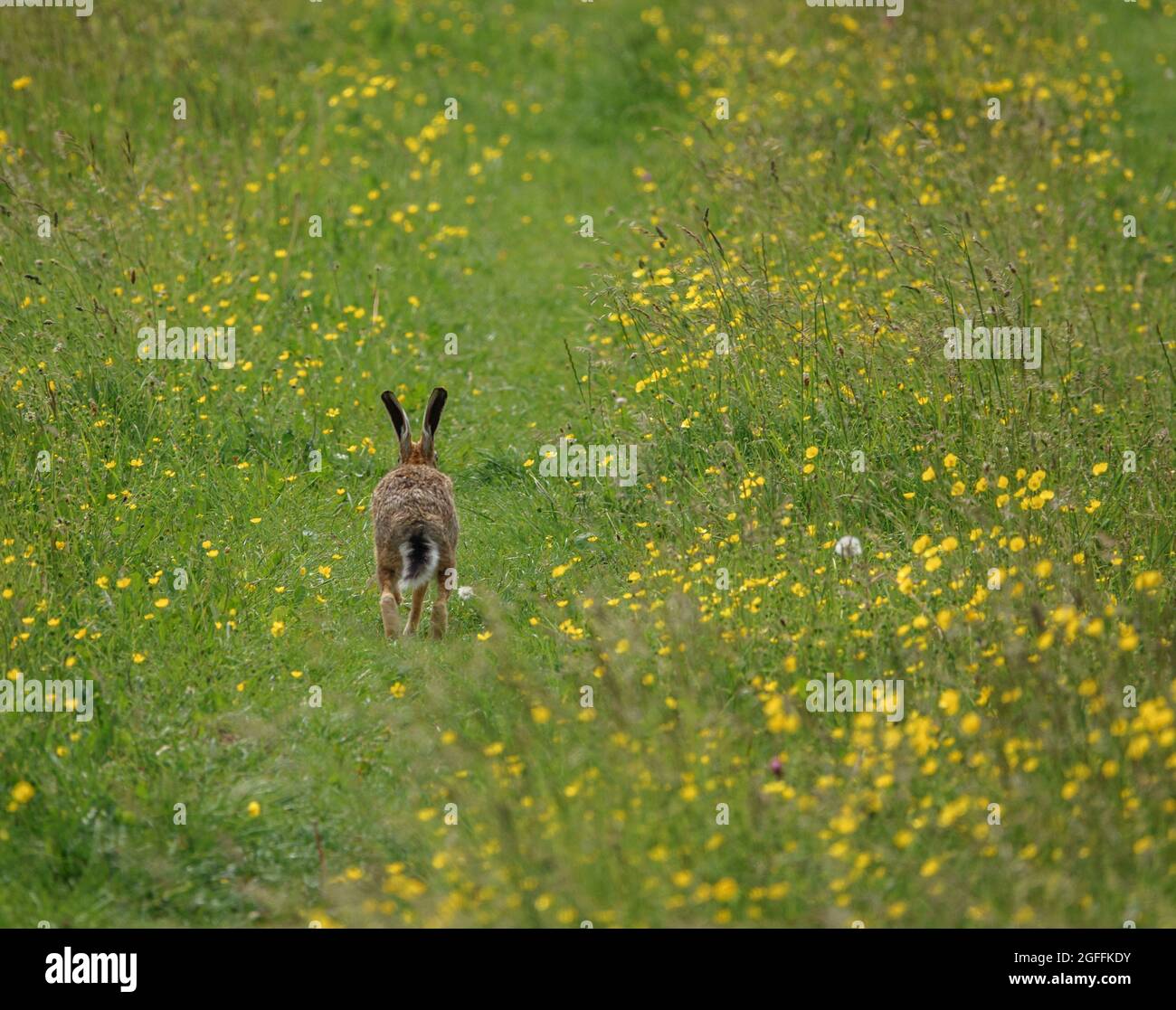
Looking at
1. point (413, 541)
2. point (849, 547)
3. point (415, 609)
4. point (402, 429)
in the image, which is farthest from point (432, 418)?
point (849, 547)

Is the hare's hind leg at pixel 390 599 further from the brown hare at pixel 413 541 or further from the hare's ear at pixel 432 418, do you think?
the hare's ear at pixel 432 418

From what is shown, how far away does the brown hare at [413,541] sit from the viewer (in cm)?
620

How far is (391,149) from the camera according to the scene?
39.0ft

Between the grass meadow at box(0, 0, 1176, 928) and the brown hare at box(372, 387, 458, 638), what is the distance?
26cm

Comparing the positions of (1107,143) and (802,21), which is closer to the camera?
(1107,143)

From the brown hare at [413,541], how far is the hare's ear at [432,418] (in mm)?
168

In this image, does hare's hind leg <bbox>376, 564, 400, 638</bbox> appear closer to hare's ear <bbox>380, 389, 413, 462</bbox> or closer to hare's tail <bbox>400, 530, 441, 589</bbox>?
hare's tail <bbox>400, 530, 441, 589</bbox>

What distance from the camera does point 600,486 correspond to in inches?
282

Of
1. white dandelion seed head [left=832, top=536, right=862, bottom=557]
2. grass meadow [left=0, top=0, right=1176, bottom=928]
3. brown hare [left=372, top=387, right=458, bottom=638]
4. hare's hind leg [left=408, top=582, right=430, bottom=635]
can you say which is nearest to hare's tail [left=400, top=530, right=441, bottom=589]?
brown hare [left=372, top=387, right=458, bottom=638]

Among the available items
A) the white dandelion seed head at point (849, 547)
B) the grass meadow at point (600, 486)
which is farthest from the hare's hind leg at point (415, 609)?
the white dandelion seed head at point (849, 547)

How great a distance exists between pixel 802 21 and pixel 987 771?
10.9 m

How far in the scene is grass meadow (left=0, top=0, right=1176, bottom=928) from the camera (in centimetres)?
419
